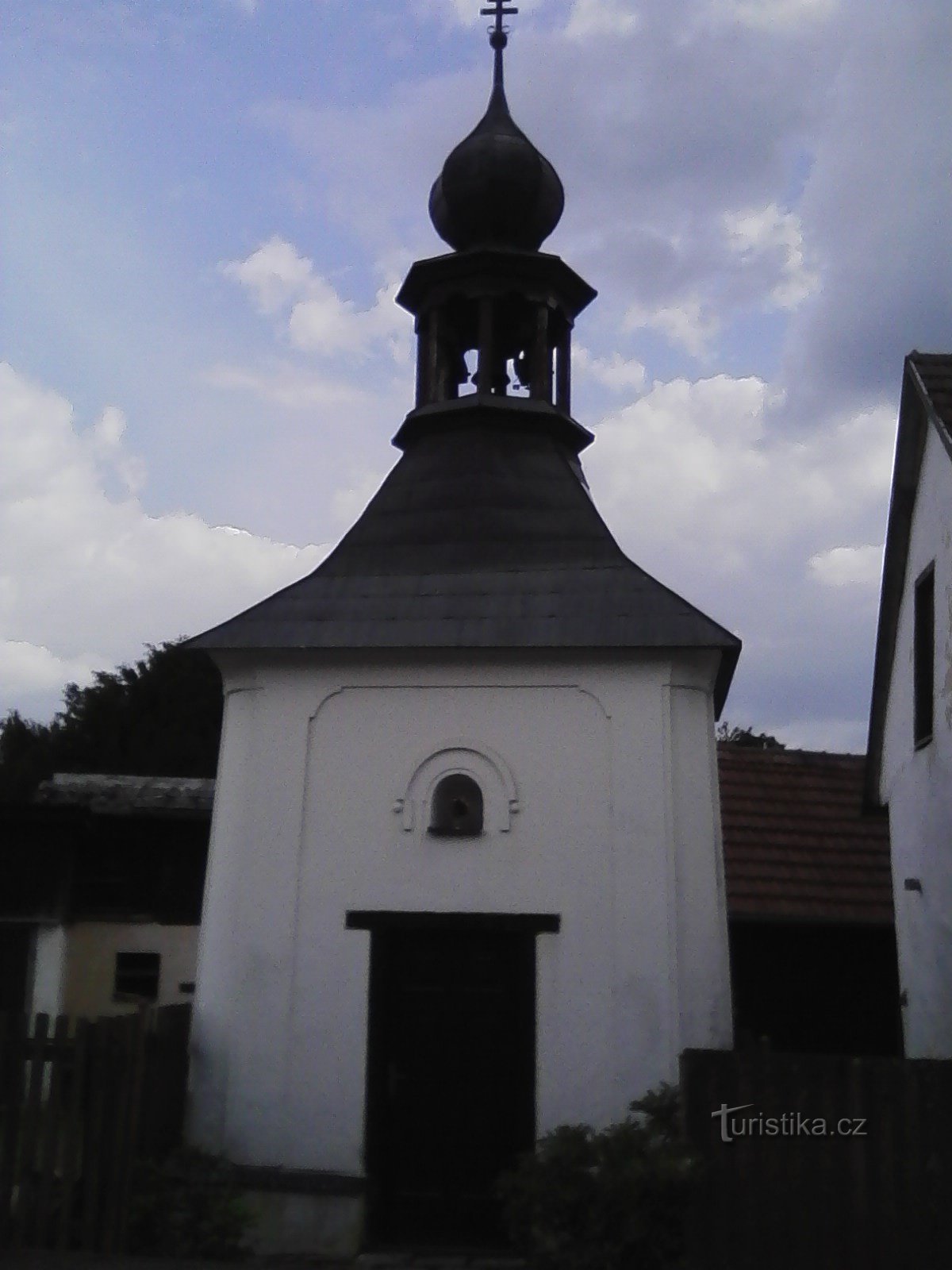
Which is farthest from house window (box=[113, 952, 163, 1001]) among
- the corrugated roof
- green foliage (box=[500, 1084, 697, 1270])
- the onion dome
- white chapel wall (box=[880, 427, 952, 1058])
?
green foliage (box=[500, 1084, 697, 1270])

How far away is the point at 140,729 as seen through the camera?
31500mm

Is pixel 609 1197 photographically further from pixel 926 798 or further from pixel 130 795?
pixel 130 795

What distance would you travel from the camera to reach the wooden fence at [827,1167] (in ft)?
21.3

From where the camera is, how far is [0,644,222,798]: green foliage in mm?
30703

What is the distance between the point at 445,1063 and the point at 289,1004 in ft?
4.01

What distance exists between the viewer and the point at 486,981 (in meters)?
9.12

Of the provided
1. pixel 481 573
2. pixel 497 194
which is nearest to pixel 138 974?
pixel 481 573

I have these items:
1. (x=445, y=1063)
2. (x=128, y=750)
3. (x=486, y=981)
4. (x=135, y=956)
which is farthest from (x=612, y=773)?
(x=128, y=750)

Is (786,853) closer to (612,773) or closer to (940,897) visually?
(940,897)

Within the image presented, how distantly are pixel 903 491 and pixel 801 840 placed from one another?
561 centimetres

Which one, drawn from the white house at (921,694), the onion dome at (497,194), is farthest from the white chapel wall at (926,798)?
the onion dome at (497,194)

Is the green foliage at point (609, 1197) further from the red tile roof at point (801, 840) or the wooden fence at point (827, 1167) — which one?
the red tile roof at point (801, 840)

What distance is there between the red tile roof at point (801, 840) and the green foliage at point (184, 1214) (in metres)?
6.72

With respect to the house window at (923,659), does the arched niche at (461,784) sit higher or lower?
lower
